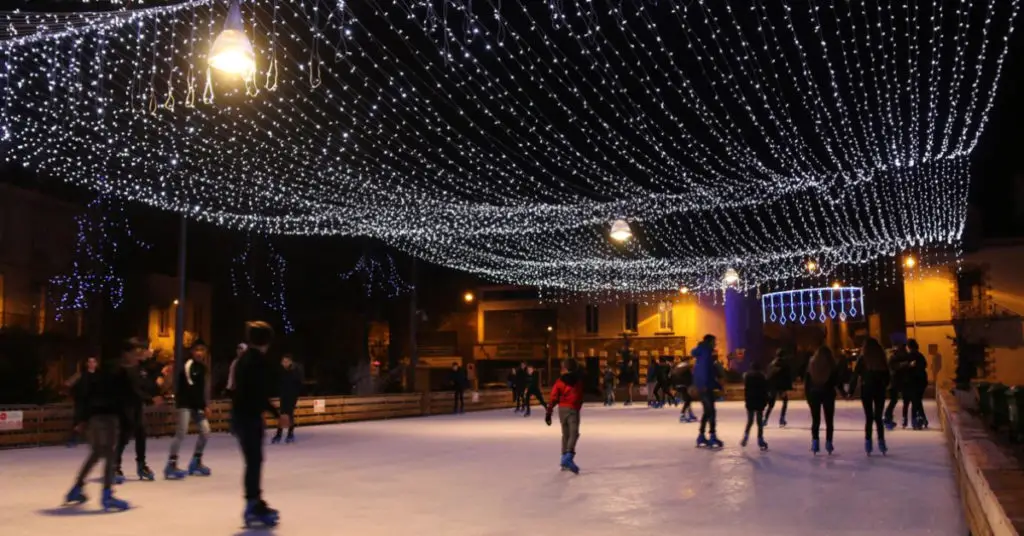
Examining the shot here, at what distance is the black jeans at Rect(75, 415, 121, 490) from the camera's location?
7887 millimetres

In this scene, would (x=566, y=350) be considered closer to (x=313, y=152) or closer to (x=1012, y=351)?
(x=1012, y=351)

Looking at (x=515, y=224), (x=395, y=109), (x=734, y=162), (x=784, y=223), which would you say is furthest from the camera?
(x=784, y=223)

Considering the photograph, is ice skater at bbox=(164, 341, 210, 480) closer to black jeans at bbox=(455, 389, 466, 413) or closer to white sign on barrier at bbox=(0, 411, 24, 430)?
white sign on barrier at bbox=(0, 411, 24, 430)

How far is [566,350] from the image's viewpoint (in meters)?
54.1

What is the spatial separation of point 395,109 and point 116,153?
534 cm

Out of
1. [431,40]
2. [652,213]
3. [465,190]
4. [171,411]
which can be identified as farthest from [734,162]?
[171,411]

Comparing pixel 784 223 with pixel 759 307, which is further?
pixel 759 307

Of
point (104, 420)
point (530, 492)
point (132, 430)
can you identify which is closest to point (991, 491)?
point (530, 492)

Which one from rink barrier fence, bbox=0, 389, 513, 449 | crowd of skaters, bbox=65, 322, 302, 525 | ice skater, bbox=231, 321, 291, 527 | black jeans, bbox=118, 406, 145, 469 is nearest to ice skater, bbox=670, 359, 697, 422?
rink barrier fence, bbox=0, 389, 513, 449

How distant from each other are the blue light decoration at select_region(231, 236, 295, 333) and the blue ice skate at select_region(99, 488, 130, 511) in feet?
101

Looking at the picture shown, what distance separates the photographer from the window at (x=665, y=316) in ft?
167

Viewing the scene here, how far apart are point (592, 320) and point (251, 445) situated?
155ft

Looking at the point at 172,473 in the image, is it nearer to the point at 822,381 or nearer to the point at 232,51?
the point at 232,51

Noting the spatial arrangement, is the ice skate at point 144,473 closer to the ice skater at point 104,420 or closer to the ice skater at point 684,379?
the ice skater at point 104,420
